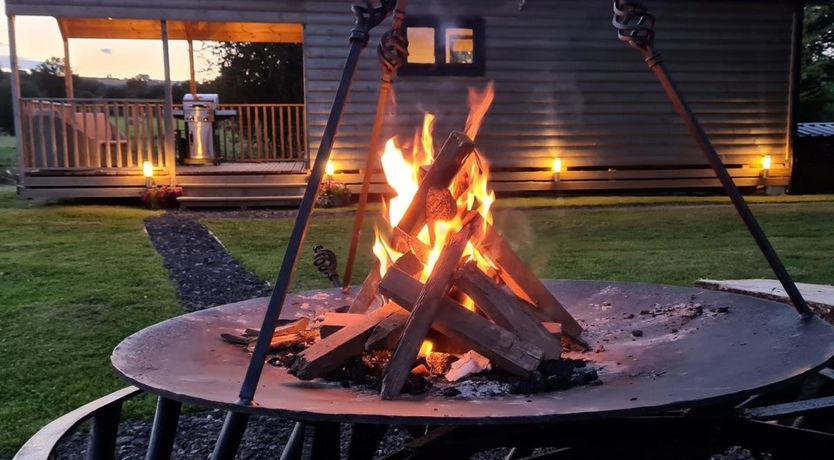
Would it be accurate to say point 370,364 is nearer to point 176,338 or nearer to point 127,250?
point 176,338

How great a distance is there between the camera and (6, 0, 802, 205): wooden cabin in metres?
10.7

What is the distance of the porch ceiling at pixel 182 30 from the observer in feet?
37.5

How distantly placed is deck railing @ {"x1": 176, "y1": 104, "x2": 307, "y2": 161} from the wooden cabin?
3.98ft

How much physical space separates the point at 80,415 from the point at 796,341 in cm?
196

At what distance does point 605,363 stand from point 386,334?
2.08ft

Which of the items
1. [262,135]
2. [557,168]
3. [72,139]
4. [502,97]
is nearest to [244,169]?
[72,139]

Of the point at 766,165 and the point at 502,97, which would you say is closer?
the point at 502,97

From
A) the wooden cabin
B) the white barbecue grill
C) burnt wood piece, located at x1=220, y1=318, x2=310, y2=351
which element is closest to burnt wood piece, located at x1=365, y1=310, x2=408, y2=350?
burnt wood piece, located at x1=220, y1=318, x2=310, y2=351

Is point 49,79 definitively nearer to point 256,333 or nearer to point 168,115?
point 168,115

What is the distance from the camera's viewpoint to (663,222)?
9148mm

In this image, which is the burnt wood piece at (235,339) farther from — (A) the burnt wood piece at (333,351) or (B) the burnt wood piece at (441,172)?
(B) the burnt wood piece at (441,172)

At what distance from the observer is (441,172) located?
7.06 feet

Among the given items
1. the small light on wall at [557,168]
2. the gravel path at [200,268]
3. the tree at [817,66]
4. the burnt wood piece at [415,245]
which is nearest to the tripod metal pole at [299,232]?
the burnt wood piece at [415,245]

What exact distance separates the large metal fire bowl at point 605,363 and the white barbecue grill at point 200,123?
1032 centimetres
